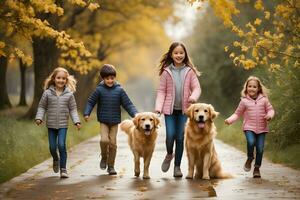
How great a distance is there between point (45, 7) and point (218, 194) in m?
4.63

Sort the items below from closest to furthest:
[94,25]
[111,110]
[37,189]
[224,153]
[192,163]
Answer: [37,189] → [192,163] → [111,110] → [224,153] → [94,25]

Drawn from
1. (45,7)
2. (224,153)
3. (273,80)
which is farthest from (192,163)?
(273,80)

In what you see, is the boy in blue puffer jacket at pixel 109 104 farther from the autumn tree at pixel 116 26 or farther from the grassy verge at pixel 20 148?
the autumn tree at pixel 116 26

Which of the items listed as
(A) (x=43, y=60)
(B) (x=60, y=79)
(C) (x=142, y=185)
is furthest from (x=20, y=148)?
(A) (x=43, y=60)

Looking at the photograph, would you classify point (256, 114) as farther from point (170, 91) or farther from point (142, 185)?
point (142, 185)

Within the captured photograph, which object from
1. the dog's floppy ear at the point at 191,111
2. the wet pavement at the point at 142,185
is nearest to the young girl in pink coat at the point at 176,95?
the dog's floppy ear at the point at 191,111

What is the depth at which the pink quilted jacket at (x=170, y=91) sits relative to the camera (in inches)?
430

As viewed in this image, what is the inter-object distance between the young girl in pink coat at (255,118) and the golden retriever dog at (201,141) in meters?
0.48

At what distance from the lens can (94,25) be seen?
3369 centimetres

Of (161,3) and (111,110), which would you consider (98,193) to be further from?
(161,3)

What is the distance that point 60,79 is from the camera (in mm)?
11203

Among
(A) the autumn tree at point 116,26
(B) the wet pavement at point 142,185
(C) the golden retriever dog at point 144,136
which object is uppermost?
(A) the autumn tree at point 116,26

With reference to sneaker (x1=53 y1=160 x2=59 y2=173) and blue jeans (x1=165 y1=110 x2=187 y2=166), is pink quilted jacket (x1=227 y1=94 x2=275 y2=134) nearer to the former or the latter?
blue jeans (x1=165 y1=110 x2=187 y2=166)

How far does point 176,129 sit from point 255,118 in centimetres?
132
